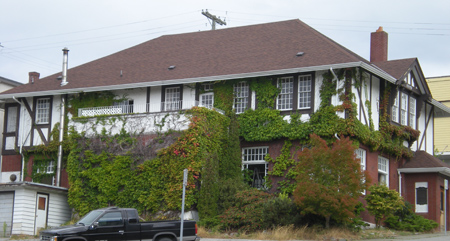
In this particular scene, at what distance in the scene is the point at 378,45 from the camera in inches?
1417

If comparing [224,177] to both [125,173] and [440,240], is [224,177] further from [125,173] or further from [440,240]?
[440,240]

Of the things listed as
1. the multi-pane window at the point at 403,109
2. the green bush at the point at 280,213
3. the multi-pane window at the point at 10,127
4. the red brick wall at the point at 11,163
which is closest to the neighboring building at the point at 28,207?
the red brick wall at the point at 11,163

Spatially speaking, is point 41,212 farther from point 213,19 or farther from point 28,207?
point 213,19

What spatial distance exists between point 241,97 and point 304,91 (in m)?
3.28

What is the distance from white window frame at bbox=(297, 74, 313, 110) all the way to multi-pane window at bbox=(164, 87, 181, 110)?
6.14 m

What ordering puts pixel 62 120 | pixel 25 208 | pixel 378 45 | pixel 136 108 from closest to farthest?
pixel 25 208, pixel 136 108, pixel 378 45, pixel 62 120

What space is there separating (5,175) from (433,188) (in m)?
22.6

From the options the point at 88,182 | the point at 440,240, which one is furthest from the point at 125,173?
the point at 440,240

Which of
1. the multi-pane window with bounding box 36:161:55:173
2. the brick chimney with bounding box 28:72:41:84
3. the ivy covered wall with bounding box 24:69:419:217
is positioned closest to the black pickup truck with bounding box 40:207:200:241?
the ivy covered wall with bounding box 24:69:419:217

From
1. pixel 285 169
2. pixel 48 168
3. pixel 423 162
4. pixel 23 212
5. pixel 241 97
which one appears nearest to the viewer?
pixel 23 212

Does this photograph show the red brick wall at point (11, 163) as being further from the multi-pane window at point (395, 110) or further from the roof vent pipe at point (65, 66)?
the multi-pane window at point (395, 110)

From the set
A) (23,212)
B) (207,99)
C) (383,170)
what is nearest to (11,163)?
(23,212)

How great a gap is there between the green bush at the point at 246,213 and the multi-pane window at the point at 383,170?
21.6 feet

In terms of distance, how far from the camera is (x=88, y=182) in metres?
32.6
